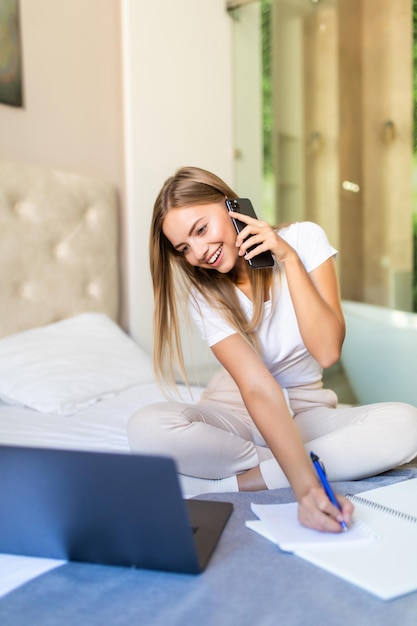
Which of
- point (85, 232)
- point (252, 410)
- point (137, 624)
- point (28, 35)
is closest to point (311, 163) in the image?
point (85, 232)

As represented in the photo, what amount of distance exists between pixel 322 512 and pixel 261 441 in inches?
21.6

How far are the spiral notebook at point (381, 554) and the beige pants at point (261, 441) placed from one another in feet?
0.62

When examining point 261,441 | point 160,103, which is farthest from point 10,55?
point 261,441

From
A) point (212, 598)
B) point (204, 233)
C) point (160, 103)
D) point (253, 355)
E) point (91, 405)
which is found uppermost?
point (160, 103)

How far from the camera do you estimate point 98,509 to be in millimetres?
639

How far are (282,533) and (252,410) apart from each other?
0.32 m

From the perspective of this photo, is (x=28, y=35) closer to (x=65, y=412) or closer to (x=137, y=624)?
(x=65, y=412)

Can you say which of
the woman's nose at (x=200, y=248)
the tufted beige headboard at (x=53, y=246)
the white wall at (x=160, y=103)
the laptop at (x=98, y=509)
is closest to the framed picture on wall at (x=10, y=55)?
the tufted beige headboard at (x=53, y=246)

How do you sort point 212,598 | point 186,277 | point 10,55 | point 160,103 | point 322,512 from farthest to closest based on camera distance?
point 160,103 → point 10,55 → point 186,277 → point 322,512 → point 212,598

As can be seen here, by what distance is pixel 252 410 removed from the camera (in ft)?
3.42

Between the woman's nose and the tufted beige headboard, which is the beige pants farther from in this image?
the tufted beige headboard

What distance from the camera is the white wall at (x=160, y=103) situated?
219 centimetres

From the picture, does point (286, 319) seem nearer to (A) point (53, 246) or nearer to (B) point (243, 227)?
(B) point (243, 227)

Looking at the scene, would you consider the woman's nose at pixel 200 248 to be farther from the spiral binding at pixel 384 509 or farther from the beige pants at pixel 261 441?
the spiral binding at pixel 384 509
